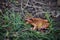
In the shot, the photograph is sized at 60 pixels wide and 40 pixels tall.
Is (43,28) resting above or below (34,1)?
below

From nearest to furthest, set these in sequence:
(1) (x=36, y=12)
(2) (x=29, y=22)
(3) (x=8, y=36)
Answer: (3) (x=8, y=36)
(2) (x=29, y=22)
(1) (x=36, y=12)

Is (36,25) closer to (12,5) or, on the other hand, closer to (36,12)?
(36,12)

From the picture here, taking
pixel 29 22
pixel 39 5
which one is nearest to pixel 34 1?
pixel 39 5

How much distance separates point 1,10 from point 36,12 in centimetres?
56

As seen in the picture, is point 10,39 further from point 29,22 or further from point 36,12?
point 36,12

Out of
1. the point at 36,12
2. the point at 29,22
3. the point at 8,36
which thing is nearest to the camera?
the point at 8,36

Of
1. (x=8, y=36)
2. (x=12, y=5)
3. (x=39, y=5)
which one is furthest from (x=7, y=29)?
(x=39, y=5)

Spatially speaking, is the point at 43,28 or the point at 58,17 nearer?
the point at 43,28

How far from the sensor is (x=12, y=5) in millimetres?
3572

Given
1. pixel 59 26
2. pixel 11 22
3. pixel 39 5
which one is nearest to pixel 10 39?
pixel 11 22

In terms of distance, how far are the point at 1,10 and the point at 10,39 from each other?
610mm

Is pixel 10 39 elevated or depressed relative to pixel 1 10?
depressed

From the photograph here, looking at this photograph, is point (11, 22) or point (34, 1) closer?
point (11, 22)

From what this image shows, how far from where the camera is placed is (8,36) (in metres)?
2.99
